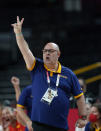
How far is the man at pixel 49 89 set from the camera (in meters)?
6.54

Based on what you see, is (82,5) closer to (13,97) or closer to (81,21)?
(81,21)

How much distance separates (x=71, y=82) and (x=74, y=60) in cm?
→ 1085

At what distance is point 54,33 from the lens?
2130 centimetres

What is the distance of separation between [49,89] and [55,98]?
0.15 m

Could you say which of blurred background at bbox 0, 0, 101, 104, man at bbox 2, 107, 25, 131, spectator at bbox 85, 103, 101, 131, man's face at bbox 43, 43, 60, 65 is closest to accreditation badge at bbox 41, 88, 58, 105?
man's face at bbox 43, 43, 60, 65

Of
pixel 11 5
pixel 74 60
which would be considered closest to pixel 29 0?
pixel 11 5

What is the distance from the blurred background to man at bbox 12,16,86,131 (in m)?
9.01

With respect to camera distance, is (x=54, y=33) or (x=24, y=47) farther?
(x=54, y=33)

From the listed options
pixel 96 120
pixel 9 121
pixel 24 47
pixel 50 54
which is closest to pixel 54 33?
pixel 9 121

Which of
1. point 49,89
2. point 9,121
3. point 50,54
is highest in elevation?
point 50,54

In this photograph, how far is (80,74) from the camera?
16.0 meters

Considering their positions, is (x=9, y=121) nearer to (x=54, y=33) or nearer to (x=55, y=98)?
(x=55, y=98)

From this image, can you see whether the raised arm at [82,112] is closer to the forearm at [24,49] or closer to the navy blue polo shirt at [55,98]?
the navy blue polo shirt at [55,98]

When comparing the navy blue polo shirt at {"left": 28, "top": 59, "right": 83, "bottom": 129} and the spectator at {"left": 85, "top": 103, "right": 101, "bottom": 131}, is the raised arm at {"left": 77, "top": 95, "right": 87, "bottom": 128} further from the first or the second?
the spectator at {"left": 85, "top": 103, "right": 101, "bottom": 131}
